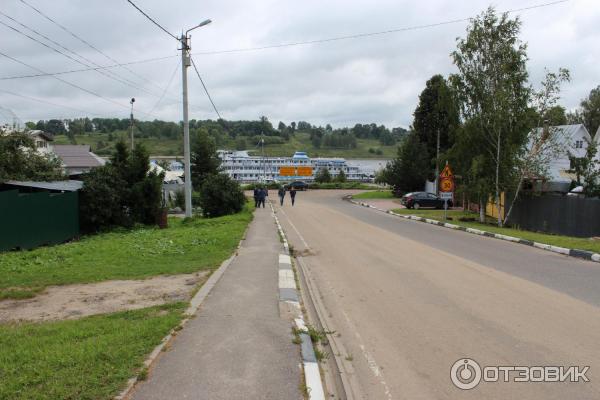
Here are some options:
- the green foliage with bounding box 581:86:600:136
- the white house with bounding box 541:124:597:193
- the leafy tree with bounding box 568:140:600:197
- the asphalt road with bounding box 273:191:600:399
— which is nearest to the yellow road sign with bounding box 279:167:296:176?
the green foliage with bounding box 581:86:600:136

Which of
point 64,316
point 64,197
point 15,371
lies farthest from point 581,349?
point 64,197

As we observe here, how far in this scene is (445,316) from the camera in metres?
7.43

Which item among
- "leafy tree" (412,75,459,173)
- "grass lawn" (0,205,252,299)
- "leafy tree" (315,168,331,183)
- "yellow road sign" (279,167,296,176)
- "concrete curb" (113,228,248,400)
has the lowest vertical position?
"grass lawn" (0,205,252,299)

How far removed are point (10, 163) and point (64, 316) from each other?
20.7 m

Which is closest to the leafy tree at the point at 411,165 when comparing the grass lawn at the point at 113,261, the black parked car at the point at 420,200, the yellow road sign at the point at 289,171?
the black parked car at the point at 420,200

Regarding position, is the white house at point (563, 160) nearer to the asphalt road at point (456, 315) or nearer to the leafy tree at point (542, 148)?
the leafy tree at point (542, 148)

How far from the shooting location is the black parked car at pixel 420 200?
1660 inches

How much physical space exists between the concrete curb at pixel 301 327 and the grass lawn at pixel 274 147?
290 ft

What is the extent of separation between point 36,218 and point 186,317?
13.6 metres

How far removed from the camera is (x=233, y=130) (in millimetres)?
94125

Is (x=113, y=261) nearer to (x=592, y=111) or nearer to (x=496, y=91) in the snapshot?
(x=496, y=91)

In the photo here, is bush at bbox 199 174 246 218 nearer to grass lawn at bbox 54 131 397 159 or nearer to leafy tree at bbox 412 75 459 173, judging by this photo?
leafy tree at bbox 412 75 459 173

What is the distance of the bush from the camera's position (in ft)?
101

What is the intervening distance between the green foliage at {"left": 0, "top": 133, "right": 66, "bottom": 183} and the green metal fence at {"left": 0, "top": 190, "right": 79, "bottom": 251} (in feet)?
17.2
